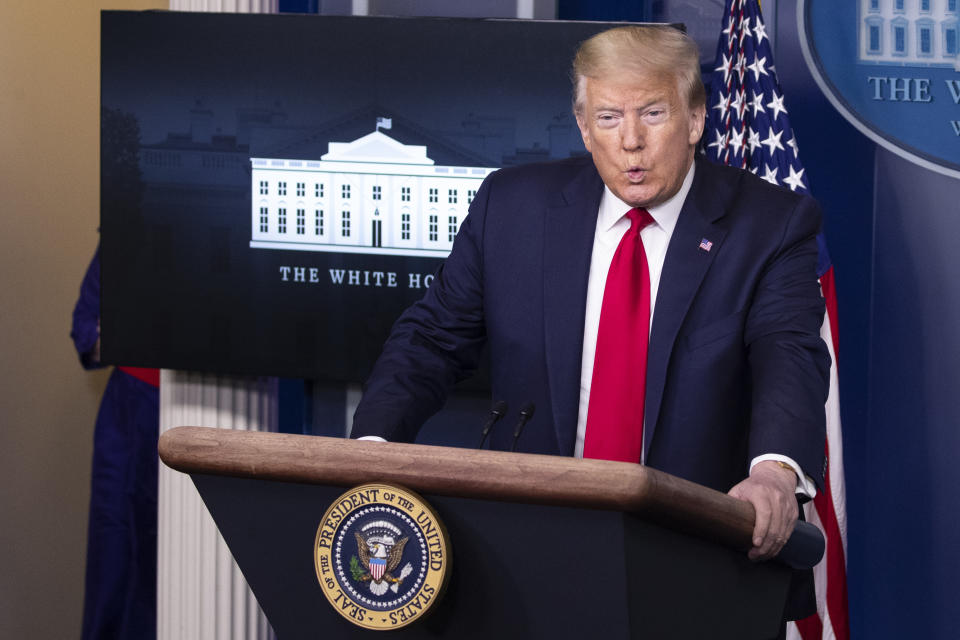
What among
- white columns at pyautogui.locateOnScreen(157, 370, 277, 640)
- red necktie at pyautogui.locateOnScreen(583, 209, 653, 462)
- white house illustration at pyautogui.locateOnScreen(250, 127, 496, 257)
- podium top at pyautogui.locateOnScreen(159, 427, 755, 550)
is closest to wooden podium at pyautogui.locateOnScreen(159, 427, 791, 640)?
podium top at pyautogui.locateOnScreen(159, 427, 755, 550)

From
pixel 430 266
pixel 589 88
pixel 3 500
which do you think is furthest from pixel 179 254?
pixel 3 500

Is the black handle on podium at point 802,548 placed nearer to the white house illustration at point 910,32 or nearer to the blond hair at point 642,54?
the blond hair at point 642,54

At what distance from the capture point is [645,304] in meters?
1.90

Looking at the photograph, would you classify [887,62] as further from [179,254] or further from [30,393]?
[30,393]

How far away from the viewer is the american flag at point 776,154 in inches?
115

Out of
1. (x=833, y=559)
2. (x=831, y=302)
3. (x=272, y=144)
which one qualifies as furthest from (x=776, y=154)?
(x=272, y=144)

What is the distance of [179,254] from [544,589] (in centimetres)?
200

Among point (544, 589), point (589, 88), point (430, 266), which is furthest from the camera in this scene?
point (430, 266)

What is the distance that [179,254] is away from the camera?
10.1ft

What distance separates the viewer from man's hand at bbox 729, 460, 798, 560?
1372mm

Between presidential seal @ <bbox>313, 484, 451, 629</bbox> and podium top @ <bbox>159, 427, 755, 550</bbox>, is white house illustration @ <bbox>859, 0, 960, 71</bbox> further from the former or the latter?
presidential seal @ <bbox>313, 484, 451, 629</bbox>

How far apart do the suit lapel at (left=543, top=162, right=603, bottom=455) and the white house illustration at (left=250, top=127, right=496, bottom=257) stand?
0.86 meters

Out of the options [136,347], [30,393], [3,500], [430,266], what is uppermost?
[430,266]

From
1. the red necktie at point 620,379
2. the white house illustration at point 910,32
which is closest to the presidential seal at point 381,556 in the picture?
the red necktie at point 620,379
